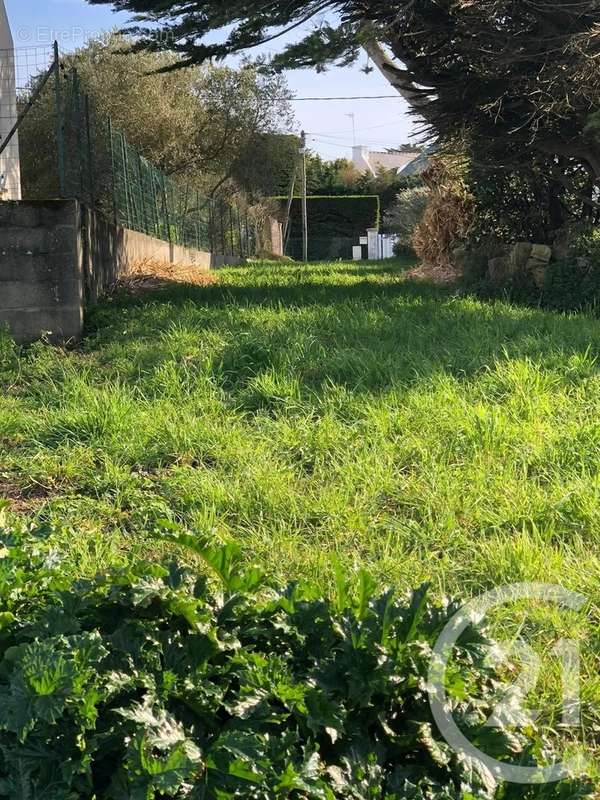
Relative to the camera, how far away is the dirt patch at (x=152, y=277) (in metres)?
8.81

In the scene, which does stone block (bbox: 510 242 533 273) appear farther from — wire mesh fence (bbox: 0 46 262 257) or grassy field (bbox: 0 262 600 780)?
wire mesh fence (bbox: 0 46 262 257)

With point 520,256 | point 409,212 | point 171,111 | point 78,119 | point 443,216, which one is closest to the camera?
point 78,119

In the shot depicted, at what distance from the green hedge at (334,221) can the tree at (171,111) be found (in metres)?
13.3

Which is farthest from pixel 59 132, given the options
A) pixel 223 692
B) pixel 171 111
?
pixel 171 111

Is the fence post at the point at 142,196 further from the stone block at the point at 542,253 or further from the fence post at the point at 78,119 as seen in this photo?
the stone block at the point at 542,253

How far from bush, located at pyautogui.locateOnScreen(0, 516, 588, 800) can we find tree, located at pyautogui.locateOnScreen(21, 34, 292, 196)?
552 inches

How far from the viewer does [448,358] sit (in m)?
5.16

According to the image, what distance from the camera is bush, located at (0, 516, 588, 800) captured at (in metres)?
1.48

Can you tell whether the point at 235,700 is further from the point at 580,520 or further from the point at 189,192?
the point at 189,192

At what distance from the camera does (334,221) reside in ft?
131

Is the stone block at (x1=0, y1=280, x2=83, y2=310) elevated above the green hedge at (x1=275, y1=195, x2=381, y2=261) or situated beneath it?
situated beneath

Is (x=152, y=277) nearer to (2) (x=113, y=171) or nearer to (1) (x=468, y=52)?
(2) (x=113, y=171)

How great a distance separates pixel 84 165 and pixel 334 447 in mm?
6491

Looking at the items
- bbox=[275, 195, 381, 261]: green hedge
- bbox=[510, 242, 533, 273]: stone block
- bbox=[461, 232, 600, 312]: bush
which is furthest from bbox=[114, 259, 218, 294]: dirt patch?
bbox=[275, 195, 381, 261]: green hedge
